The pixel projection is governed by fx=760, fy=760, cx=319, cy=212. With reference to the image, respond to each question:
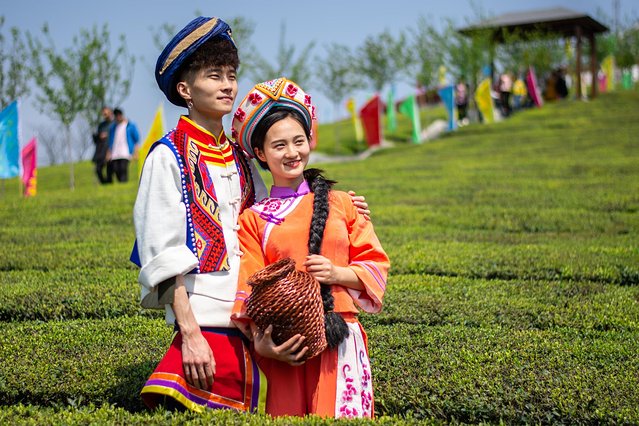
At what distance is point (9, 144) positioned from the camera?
12.9 metres

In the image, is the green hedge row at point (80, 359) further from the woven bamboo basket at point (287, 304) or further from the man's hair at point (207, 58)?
the man's hair at point (207, 58)

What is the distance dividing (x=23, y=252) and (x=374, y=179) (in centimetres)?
791

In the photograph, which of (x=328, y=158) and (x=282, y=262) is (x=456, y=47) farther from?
(x=282, y=262)

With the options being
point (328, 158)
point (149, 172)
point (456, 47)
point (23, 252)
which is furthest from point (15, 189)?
point (149, 172)

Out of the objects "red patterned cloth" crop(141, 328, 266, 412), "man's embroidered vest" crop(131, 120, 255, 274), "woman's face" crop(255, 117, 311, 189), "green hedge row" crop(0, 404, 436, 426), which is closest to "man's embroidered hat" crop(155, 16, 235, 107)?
"man's embroidered vest" crop(131, 120, 255, 274)

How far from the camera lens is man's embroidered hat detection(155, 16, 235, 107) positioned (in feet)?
9.62

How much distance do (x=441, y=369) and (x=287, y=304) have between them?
1.64 meters

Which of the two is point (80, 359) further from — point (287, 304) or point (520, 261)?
point (520, 261)

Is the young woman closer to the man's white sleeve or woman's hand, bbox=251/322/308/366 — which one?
woman's hand, bbox=251/322/308/366

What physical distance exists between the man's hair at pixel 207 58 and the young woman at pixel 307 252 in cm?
19

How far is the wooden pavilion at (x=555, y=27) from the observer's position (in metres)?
32.0

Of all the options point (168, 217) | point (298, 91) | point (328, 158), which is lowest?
point (328, 158)

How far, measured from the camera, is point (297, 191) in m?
3.12

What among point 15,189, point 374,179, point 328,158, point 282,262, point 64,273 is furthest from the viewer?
point 328,158
